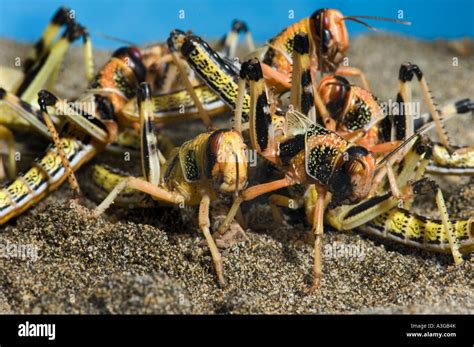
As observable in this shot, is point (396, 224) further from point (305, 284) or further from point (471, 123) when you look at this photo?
point (471, 123)

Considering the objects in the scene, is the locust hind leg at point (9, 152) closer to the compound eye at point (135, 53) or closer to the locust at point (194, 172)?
the compound eye at point (135, 53)

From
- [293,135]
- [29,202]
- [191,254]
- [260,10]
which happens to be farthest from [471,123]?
[29,202]

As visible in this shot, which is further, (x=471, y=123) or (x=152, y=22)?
(x=152, y=22)

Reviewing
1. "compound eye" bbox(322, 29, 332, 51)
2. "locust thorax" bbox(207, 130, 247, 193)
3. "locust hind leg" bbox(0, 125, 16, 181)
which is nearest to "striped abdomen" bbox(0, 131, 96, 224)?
"locust hind leg" bbox(0, 125, 16, 181)

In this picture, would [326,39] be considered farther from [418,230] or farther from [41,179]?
[41,179]
